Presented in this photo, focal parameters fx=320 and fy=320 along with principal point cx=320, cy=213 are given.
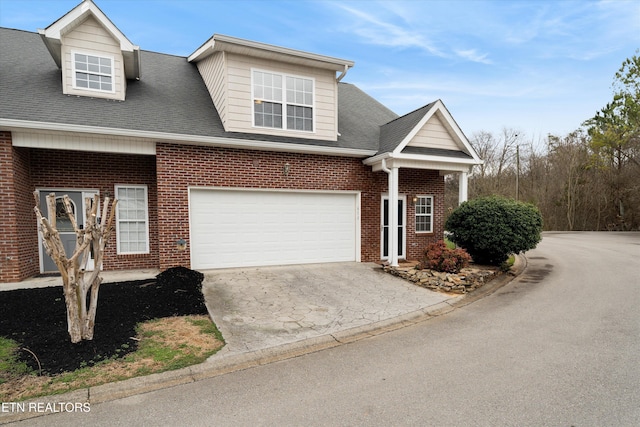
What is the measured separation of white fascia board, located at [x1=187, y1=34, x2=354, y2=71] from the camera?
8.55 metres

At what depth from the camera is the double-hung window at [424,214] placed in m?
11.6

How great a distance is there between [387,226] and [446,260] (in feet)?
8.72

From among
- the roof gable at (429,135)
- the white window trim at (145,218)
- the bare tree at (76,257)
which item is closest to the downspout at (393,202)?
the roof gable at (429,135)

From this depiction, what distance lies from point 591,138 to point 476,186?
29.7 ft

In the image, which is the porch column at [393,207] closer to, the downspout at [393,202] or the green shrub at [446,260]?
the downspout at [393,202]

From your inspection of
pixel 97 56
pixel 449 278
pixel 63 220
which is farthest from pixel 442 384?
pixel 97 56

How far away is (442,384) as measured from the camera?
11.9 ft

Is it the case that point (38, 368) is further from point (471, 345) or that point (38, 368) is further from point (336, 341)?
point (471, 345)

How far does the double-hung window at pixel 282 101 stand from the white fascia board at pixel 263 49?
63 cm

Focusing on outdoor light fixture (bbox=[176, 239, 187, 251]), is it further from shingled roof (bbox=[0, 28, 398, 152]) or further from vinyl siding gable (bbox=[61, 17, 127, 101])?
vinyl siding gable (bbox=[61, 17, 127, 101])

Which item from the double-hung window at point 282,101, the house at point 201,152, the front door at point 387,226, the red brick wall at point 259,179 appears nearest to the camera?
the house at point 201,152

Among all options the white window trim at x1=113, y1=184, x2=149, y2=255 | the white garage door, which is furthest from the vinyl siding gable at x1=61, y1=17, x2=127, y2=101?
the white garage door

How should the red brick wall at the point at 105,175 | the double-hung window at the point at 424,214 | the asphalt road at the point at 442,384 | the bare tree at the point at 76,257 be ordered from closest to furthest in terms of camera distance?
the asphalt road at the point at 442,384
the bare tree at the point at 76,257
the red brick wall at the point at 105,175
the double-hung window at the point at 424,214

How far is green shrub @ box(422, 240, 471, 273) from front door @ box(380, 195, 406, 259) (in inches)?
76.7
